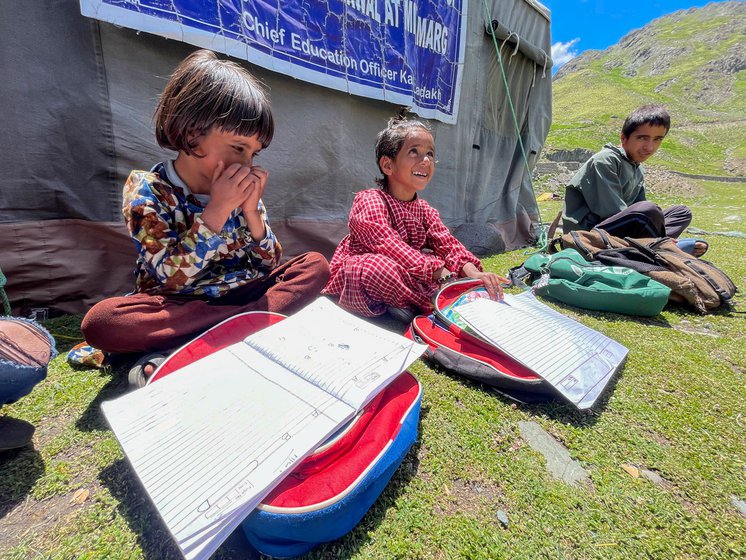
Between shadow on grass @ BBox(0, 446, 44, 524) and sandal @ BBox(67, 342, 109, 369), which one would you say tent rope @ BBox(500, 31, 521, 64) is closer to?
sandal @ BBox(67, 342, 109, 369)

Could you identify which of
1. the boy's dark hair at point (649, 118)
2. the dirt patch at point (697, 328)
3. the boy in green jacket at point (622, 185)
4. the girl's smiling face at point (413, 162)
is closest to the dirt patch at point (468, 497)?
the girl's smiling face at point (413, 162)

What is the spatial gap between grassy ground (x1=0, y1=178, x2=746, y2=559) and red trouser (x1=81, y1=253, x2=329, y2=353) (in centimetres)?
24

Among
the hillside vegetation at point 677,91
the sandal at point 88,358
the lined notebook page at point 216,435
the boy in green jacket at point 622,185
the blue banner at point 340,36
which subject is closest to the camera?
the lined notebook page at point 216,435

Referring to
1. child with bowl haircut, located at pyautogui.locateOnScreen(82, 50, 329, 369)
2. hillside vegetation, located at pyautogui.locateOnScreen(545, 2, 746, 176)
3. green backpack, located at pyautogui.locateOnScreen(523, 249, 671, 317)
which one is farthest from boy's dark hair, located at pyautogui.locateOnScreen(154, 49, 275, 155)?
hillside vegetation, located at pyautogui.locateOnScreen(545, 2, 746, 176)

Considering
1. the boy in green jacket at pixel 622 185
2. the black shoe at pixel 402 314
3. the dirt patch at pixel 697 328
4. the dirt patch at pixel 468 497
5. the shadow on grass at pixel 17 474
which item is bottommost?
the shadow on grass at pixel 17 474

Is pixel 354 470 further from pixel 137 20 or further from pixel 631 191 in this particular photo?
pixel 631 191

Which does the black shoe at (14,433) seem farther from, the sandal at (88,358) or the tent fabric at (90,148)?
the tent fabric at (90,148)

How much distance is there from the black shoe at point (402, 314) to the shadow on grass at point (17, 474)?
1365mm

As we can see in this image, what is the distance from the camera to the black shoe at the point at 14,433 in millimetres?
929

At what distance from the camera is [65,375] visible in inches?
53.6

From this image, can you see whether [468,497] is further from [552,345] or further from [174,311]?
[174,311]

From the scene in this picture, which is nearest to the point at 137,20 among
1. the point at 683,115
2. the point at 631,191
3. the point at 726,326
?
the point at 726,326

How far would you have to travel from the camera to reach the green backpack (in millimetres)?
2051

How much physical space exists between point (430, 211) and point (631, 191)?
7.53 feet
